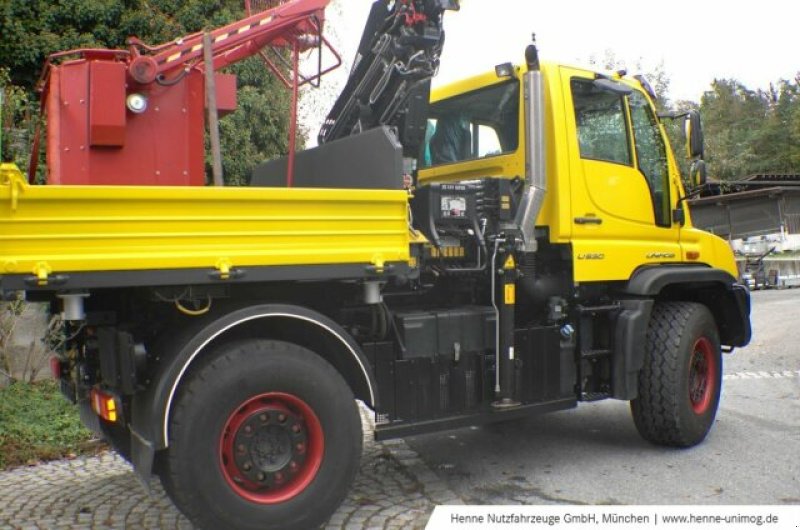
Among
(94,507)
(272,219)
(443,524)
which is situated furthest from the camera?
(94,507)

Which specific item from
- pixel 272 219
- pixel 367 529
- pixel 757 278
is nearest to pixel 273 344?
pixel 272 219

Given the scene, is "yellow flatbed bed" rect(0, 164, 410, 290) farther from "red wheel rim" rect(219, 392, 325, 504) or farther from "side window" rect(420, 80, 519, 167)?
"side window" rect(420, 80, 519, 167)

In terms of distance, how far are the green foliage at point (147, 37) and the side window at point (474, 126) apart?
17.8 ft

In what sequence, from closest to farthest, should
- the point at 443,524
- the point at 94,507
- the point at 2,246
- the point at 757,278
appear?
the point at 2,246
the point at 443,524
the point at 94,507
the point at 757,278

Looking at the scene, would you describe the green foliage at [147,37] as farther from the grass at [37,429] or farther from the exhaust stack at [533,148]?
the exhaust stack at [533,148]

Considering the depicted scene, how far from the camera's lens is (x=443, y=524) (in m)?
4.22

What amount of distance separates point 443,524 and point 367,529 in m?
0.42

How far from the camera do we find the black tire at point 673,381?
5711mm

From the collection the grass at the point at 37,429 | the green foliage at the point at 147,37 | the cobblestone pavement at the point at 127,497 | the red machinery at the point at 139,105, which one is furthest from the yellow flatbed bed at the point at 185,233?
the green foliage at the point at 147,37

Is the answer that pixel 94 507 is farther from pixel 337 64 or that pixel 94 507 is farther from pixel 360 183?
pixel 337 64

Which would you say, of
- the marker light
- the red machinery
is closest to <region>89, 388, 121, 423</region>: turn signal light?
the red machinery

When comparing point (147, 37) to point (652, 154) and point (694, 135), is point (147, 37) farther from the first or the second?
point (694, 135)

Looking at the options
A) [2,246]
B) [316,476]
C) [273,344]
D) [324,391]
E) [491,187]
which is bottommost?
[316,476]

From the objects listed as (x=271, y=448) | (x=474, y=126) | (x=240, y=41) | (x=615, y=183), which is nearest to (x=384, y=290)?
(x=271, y=448)
